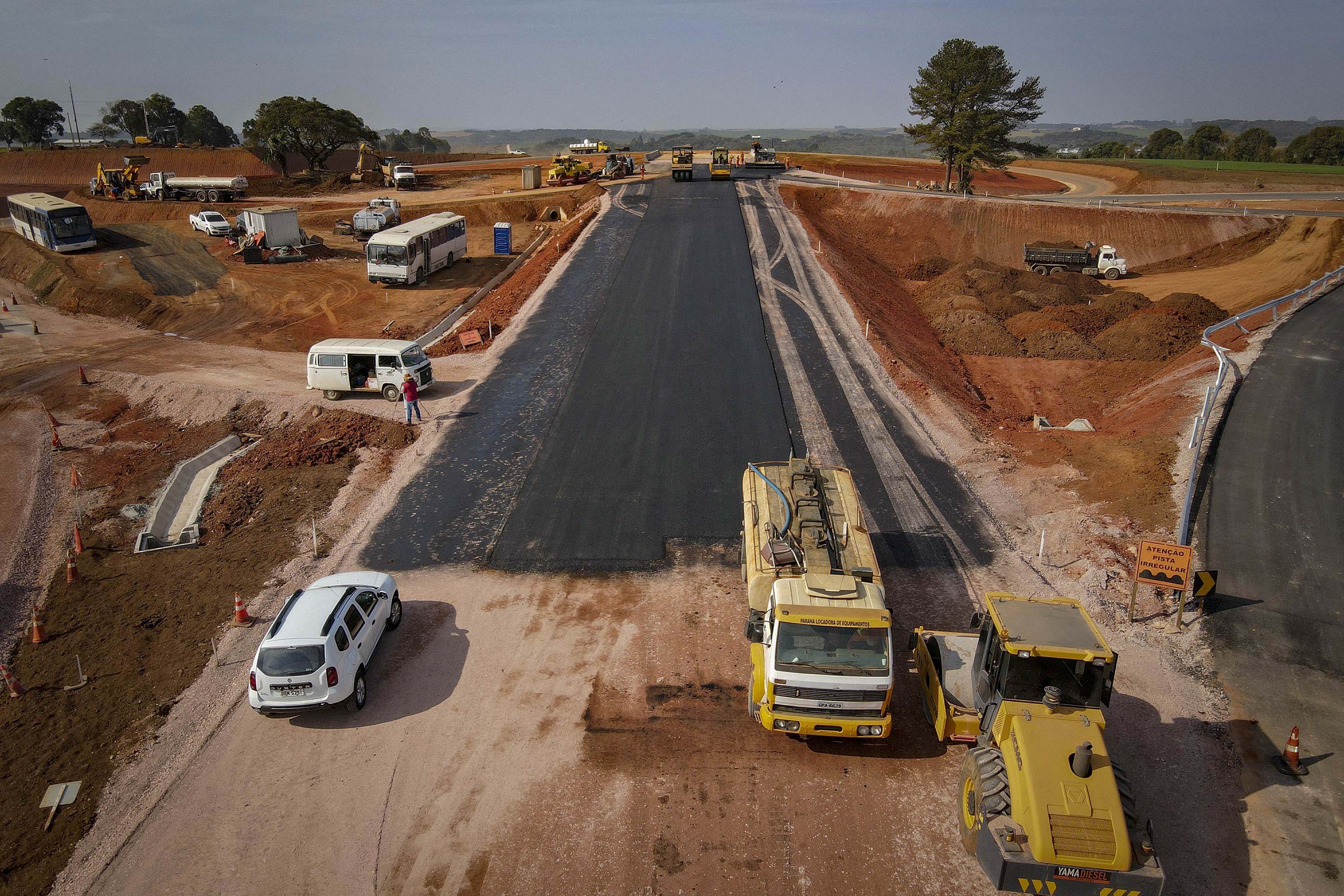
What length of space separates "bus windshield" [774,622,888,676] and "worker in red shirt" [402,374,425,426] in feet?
A: 51.3

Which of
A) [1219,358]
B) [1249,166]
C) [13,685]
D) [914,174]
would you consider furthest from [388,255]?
[1249,166]

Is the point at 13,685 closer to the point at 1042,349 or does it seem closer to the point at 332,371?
the point at 332,371

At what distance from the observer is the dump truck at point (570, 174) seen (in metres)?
70.6

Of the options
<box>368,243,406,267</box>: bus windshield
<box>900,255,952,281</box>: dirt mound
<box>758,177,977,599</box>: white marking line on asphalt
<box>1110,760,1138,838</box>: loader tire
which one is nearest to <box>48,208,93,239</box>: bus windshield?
<box>368,243,406,267</box>: bus windshield

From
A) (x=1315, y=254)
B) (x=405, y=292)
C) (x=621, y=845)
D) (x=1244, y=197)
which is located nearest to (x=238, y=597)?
(x=621, y=845)

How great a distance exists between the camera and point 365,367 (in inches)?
1040

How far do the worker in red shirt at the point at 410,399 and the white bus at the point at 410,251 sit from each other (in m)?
18.9

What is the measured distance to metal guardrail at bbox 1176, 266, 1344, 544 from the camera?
57.9ft

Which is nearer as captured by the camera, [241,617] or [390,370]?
[241,617]

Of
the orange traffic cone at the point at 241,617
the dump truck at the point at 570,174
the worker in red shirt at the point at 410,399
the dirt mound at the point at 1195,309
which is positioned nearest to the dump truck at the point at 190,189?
the dump truck at the point at 570,174

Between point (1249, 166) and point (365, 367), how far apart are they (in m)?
104

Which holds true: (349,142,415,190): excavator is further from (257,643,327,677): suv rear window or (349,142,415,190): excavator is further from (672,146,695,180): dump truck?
(257,643,327,677): suv rear window

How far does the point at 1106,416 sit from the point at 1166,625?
14362mm

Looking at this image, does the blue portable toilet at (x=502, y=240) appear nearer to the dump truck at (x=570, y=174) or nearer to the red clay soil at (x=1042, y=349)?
the red clay soil at (x=1042, y=349)
